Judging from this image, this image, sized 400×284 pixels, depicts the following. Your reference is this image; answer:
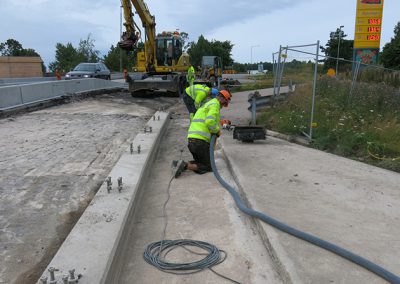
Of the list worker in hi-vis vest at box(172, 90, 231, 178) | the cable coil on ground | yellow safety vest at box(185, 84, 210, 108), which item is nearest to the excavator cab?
yellow safety vest at box(185, 84, 210, 108)

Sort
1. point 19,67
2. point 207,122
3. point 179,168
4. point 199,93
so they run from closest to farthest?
1. point 179,168
2. point 207,122
3. point 199,93
4. point 19,67

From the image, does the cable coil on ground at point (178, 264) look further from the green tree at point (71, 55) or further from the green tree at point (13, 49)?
the green tree at point (13, 49)

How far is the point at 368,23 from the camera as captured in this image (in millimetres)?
19391

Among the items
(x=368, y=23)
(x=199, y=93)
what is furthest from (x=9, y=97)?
(x=368, y=23)

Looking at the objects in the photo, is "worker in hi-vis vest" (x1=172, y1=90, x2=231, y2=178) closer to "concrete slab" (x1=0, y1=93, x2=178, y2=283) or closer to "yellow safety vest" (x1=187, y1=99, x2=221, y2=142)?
"yellow safety vest" (x1=187, y1=99, x2=221, y2=142)

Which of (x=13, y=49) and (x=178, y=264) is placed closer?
(x=178, y=264)

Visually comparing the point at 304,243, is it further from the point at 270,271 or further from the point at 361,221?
the point at 361,221

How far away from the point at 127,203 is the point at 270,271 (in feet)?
6.10

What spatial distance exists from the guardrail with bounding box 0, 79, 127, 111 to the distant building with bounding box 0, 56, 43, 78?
30196mm

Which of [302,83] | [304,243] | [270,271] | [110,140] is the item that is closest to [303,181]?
[304,243]

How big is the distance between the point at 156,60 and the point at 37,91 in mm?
6897

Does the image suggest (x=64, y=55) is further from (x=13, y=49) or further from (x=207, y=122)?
(x=207, y=122)

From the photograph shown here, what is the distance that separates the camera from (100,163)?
22.0ft

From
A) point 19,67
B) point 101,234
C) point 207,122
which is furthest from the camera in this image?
point 19,67
